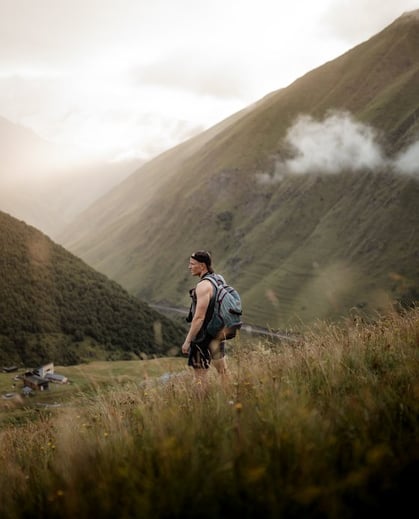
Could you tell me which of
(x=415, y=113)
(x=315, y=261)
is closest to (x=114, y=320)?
(x=315, y=261)

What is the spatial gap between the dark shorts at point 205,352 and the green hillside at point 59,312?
379ft

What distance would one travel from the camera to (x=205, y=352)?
839cm

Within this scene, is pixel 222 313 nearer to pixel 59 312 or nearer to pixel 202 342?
pixel 202 342

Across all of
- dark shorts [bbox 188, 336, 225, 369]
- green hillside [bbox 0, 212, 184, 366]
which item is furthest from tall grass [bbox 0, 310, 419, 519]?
green hillside [bbox 0, 212, 184, 366]

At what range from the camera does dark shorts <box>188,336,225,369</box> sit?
805 centimetres

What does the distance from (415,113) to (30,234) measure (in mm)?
152889

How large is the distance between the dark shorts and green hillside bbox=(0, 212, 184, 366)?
11550cm

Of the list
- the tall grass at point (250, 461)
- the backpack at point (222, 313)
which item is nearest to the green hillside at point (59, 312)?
the backpack at point (222, 313)

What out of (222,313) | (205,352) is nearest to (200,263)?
(222,313)

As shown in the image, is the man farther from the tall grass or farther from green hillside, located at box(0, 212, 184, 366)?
green hillside, located at box(0, 212, 184, 366)

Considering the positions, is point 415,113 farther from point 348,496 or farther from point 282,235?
point 348,496

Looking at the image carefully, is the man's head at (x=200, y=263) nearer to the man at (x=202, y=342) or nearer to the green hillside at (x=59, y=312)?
the man at (x=202, y=342)

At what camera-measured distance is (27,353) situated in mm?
123000

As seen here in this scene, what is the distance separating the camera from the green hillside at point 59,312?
127250 mm
